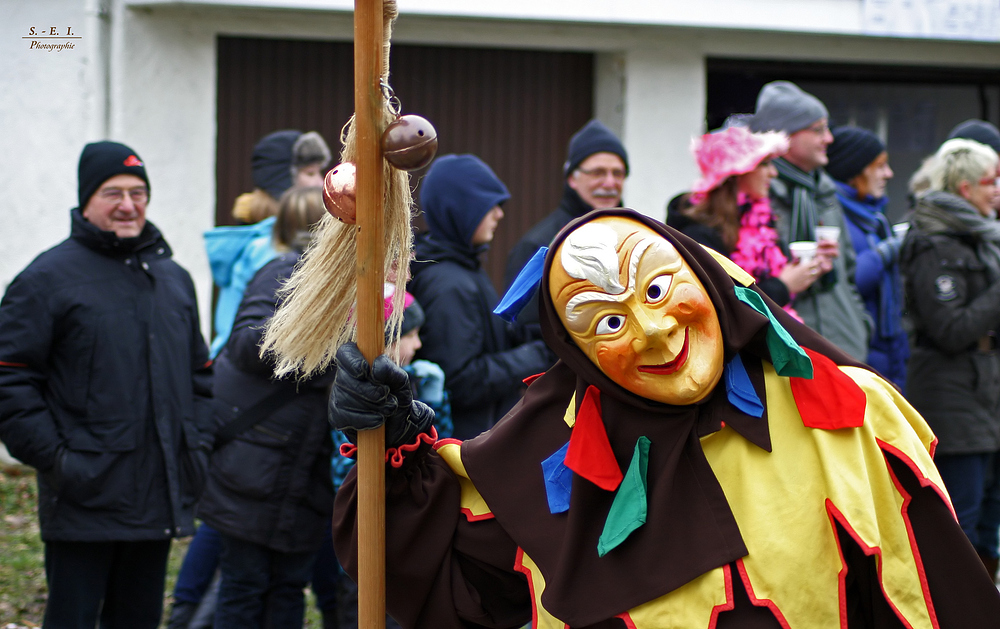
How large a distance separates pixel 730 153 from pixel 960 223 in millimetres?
1215

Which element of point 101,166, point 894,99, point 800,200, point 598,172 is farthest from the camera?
point 894,99

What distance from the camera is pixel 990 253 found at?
443 cm

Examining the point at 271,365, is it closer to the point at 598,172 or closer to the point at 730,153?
the point at 598,172

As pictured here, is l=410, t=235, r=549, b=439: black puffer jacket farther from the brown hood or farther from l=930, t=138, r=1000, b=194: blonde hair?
l=930, t=138, r=1000, b=194: blonde hair

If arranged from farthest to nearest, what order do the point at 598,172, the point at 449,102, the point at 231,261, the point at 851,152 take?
the point at 449,102, the point at 851,152, the point at 231,261, the point at 598,172

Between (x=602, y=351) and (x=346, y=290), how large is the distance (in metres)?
0.52

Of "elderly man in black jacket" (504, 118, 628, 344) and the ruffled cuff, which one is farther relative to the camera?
"elderly man in black jacket" (504, 118, 628, 344)

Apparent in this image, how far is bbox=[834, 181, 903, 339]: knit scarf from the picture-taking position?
181 inches

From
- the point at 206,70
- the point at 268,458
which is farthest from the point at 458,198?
the point at 206,70

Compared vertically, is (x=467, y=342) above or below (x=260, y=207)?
below

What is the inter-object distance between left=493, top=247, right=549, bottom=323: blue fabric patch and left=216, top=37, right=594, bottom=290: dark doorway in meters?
5.21

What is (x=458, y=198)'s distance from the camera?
380 cm

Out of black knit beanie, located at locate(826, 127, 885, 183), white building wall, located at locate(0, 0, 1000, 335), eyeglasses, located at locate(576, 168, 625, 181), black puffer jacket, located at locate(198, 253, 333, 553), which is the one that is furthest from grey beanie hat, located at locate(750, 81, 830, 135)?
white building wall, located at locate(0, 0, 1000, 335)

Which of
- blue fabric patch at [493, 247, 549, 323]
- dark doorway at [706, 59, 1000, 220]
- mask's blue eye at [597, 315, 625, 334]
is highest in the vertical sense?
dark doorway at [706, 59, 1000, 220]
